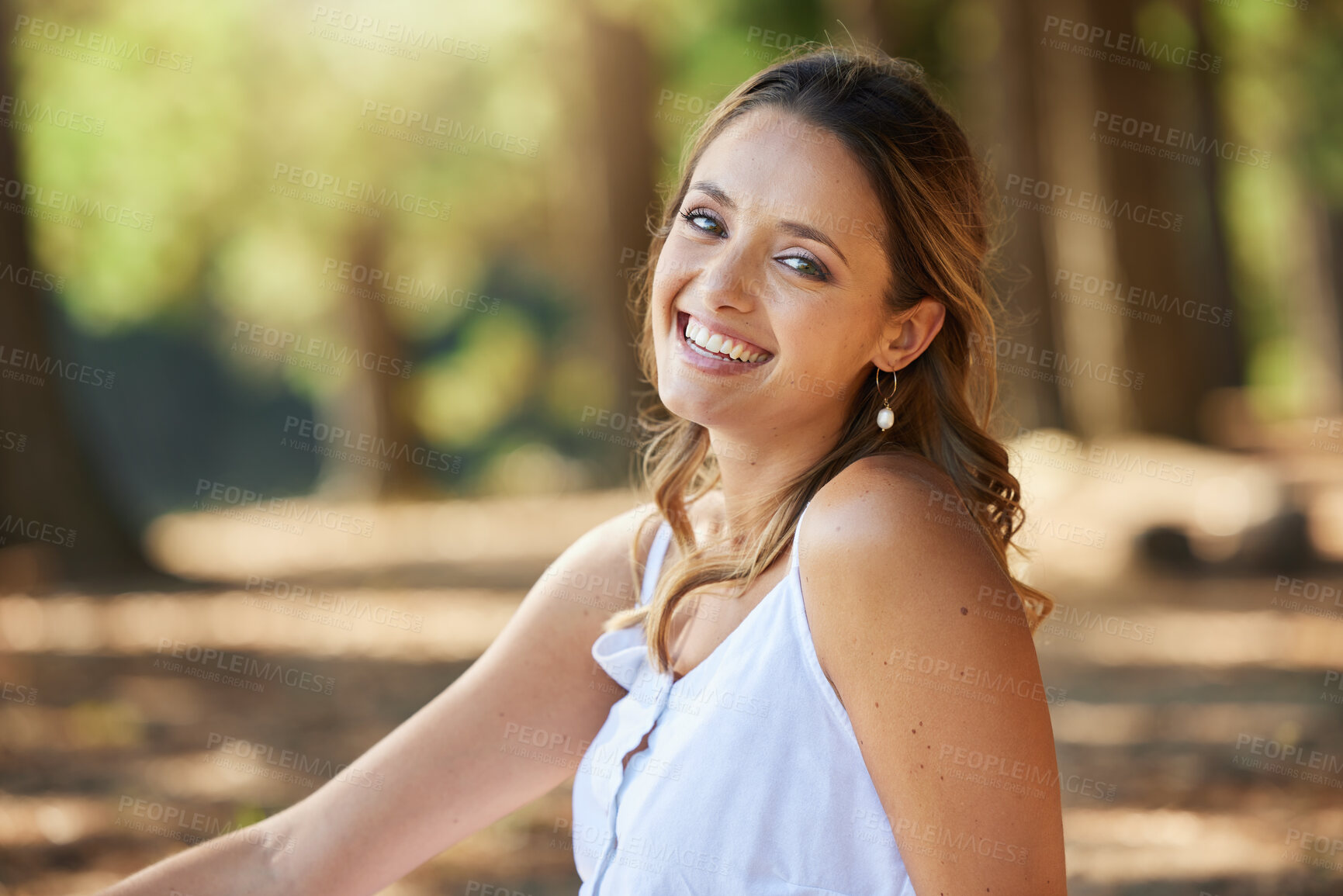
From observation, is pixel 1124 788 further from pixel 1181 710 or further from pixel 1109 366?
pixel 1109 366

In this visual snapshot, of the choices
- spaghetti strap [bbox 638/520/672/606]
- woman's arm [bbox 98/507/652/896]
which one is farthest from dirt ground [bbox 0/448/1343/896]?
woman's arm [bbox 98/507/652/896]

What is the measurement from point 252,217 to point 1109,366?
1241 centimetres

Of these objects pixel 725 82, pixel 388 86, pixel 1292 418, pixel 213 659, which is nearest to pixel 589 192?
pixel 725 82

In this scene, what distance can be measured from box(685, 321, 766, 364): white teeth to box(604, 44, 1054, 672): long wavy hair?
22cm

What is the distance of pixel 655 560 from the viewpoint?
2377 millimetres

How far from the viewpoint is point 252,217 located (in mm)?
19016

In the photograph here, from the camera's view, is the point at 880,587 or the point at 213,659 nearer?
the point at 880,587

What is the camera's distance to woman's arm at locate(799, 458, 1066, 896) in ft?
5.57

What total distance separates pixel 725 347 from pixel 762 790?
70 centimetres

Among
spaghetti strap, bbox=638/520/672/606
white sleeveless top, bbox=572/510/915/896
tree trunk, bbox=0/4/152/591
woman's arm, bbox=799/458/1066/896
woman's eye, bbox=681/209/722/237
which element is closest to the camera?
woman's arm, bbox=799/458/1066/896

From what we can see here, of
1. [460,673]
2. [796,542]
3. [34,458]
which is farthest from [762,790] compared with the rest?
[34,458]

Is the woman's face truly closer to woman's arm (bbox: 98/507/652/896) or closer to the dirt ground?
woman's arm (bbox: 98/507/652/896)

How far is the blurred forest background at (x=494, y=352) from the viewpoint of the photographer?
577 cm

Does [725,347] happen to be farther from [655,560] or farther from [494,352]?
[494,352]
